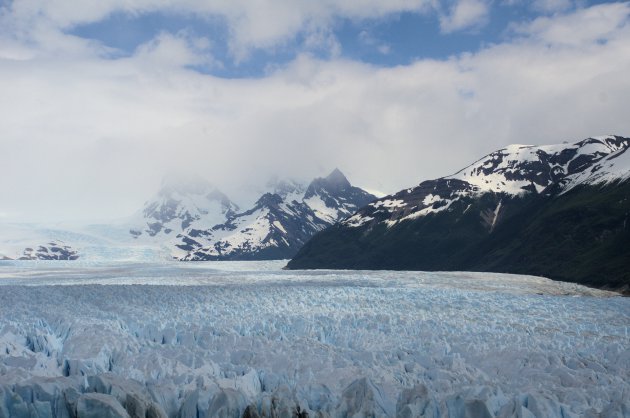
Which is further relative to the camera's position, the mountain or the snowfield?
the mountain

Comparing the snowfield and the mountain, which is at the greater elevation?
the mountain

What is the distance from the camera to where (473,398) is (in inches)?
687

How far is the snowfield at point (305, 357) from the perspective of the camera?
17422 mm

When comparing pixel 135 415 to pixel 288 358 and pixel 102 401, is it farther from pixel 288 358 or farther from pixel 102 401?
pixel 288 358

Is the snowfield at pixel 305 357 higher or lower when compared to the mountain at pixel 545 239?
lower

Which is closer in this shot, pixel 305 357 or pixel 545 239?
pixel 305 357

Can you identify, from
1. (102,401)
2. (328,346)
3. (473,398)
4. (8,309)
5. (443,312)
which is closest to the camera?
(102,401)

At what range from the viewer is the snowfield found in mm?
17422

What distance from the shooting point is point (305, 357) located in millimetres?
24062

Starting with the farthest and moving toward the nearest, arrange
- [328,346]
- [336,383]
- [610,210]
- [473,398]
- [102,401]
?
[610,210], [328,346], [336,383], [473,398], [102,401]

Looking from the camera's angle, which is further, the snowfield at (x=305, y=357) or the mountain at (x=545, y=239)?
the mountain at (x=545, y=239)

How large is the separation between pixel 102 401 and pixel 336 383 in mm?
7795

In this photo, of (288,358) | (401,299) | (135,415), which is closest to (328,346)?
(288,358)

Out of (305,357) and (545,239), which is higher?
(545,239)
